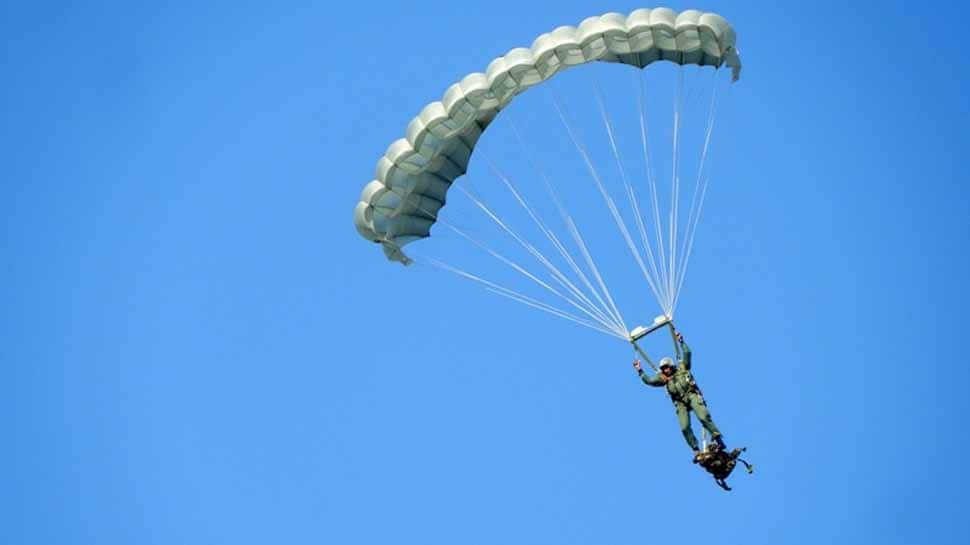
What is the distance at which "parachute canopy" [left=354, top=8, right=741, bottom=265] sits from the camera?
71.0ft

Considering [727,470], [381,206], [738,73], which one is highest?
[738,73]

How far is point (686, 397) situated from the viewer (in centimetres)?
2114

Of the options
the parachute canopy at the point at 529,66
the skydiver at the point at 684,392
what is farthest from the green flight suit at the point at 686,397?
the parachute canopy at the point at 529,66

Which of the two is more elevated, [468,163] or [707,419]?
[468,163]

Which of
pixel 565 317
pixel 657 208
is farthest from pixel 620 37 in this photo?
pixel 565 317

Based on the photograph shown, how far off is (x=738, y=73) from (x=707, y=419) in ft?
16.4

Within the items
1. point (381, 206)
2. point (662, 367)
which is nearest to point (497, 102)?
point (381, 206)

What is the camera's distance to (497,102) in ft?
71.8

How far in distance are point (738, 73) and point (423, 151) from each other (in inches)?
177

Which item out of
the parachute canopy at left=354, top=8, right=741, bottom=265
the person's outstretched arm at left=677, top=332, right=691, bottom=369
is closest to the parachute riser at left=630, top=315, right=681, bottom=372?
the person's outstretched arm at left=677, top=332, right=691, bottom=369

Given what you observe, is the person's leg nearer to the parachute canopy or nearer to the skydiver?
the skydiver

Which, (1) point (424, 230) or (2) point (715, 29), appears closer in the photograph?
(2) point (715, 29)

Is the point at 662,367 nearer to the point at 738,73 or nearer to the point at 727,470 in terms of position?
the point at 727,470

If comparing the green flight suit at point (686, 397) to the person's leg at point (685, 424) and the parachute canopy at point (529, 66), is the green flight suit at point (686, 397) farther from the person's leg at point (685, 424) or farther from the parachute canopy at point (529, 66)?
the parachute canopy at point (529, 66)
